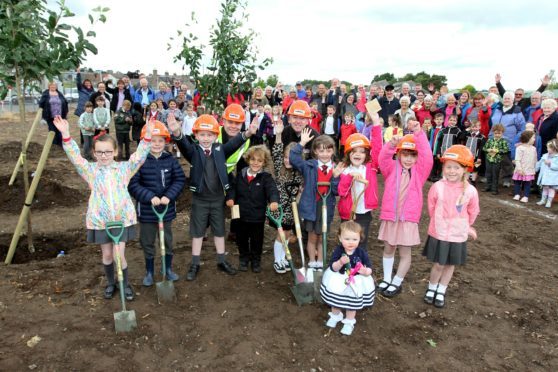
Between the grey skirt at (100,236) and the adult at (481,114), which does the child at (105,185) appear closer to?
→ the grey skirt at (100,236)

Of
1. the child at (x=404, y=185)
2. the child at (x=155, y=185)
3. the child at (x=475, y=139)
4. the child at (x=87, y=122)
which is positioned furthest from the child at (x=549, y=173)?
the child at (x=87, y=122)

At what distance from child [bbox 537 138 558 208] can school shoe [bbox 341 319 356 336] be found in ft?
24.0

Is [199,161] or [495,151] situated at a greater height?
[199,161]

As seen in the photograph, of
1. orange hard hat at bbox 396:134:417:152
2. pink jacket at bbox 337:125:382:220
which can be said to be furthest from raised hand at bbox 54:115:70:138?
orange hard hat at bbox 396:134:417:152

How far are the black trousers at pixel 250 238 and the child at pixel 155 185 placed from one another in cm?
94

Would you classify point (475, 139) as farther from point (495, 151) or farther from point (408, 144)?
point (408, 144)

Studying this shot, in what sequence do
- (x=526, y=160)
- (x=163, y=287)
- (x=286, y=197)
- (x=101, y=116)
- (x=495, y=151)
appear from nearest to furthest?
1. (x=163, y=287)
2. (x=286, y=197)
3. (x=526, y=160)
4. (x=495, y=151)
5. (x=101, y=116)

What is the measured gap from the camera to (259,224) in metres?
5.34

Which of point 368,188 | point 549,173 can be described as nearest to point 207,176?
point 368,188

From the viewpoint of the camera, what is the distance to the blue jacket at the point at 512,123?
33.9 ft

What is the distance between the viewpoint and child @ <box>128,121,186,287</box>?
4695 millimetres

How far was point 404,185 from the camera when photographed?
4.84 metres

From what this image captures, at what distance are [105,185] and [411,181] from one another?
11.1 ft

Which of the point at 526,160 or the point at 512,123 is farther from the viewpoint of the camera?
the point at 512,123
